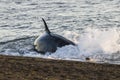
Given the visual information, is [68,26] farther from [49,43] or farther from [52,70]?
[52,70]

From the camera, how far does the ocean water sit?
18344 mm

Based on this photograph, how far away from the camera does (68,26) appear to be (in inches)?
1039

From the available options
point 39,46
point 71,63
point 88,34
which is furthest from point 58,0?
point 71,63

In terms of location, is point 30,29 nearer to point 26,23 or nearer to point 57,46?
point 26,23

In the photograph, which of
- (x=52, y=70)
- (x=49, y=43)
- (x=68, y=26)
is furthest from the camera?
(x=68, y=26)

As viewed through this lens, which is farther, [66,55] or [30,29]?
[30,29]

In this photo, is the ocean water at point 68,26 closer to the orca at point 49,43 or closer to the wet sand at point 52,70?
the orca at point 49,43

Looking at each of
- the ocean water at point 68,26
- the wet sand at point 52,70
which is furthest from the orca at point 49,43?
the wet sand at point 52,70

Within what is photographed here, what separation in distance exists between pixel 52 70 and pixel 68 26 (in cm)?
1440

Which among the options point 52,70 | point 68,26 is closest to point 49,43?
A: point 52,70

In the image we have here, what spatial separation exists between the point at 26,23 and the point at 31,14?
4.09 meters

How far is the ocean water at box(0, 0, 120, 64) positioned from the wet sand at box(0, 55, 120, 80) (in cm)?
371

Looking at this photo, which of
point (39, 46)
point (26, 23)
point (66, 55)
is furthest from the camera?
point (26, 23)

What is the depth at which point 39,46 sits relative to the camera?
19219mm
